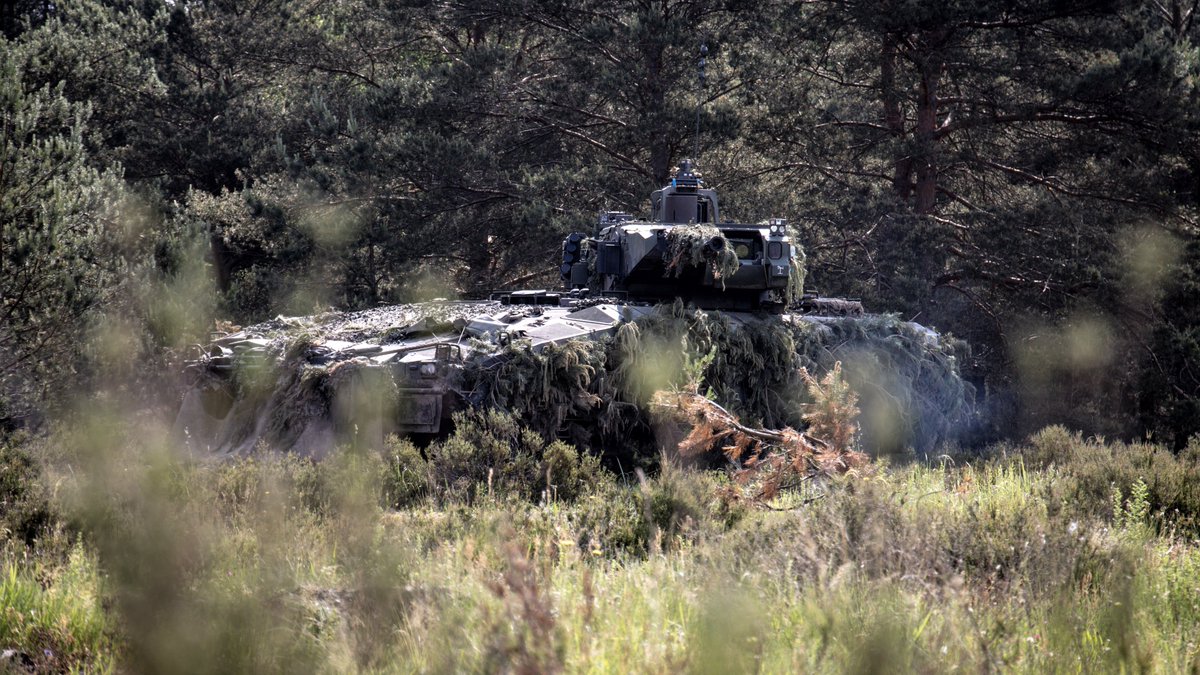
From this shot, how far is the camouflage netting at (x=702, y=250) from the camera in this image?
10469 mm

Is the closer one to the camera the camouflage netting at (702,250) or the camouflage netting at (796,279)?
the camouflage netting at (702,250)

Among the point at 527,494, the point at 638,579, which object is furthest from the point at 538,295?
the point at 638,579

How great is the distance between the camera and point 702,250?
10.5 metres

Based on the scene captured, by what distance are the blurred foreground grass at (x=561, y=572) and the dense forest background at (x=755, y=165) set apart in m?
11.3

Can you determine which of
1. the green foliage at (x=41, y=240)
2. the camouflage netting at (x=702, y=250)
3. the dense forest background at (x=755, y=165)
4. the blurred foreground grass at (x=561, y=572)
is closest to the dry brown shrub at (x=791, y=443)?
the blurred foreground grass at (x=561, y=572)

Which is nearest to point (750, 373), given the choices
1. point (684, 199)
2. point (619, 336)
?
point (619, 336)

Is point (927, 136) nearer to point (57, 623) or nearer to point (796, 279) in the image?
point (796, 279)

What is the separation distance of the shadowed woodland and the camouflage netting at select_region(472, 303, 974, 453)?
0.09 metres

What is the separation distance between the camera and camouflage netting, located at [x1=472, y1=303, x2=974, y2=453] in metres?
9.33

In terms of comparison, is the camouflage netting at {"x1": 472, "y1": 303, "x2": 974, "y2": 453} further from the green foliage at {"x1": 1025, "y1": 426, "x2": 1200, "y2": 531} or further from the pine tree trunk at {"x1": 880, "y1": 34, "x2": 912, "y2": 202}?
the pine tree trunk at {"x1": 880, "y1": 34, "x2": 912, "y2": 202}

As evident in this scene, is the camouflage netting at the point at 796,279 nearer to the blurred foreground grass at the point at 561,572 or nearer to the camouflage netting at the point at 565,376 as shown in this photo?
the camouflage netting at the point at 565,376

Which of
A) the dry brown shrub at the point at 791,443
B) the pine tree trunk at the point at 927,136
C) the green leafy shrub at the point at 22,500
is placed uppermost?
the pine tree trunk at the point at 927,136

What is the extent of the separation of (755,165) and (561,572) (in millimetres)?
18112

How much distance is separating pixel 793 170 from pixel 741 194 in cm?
125
